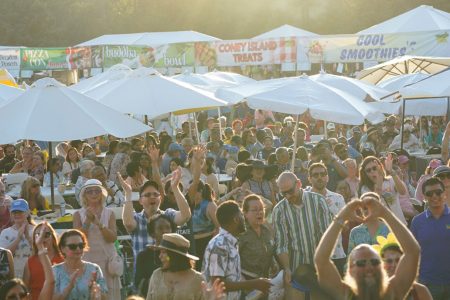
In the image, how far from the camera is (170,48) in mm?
33062

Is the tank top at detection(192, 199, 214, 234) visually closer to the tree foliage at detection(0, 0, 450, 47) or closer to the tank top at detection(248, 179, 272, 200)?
the tank top at detection(248, 179, 272, 200)

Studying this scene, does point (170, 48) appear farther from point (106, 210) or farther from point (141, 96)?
point (106, 210)

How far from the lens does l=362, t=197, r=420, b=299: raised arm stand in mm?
6086

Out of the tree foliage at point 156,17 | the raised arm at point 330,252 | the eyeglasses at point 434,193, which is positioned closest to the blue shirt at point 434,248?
the eyeglasses at point 434,193

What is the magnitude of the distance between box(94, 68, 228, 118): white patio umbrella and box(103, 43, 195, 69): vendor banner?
14.6 metres

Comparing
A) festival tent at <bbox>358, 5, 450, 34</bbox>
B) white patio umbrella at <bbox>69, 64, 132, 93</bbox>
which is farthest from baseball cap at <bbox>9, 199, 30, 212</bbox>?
festival tent at <bbox>358, 5, 450, 34</bbox>

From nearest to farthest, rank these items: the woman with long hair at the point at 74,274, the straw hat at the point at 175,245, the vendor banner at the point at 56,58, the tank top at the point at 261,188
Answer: the straw hat at the point at 175,245, the woman with long hair at the point at 74,274, the tank top at the point at 261,188, the vendor banner at the point at 56,58

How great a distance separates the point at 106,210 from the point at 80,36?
54520mm

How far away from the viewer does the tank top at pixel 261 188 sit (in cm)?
1302

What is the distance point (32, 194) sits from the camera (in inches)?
489

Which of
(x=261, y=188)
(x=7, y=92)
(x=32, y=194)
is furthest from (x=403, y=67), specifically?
(x=32, y=194)

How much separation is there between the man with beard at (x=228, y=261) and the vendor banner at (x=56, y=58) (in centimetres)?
2711

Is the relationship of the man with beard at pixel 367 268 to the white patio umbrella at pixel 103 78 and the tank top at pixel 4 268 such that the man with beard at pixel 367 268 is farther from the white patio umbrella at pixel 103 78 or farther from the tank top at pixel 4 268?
the white patio umbrella at pixel 103 78

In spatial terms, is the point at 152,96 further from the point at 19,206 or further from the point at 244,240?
the point at 244,240
